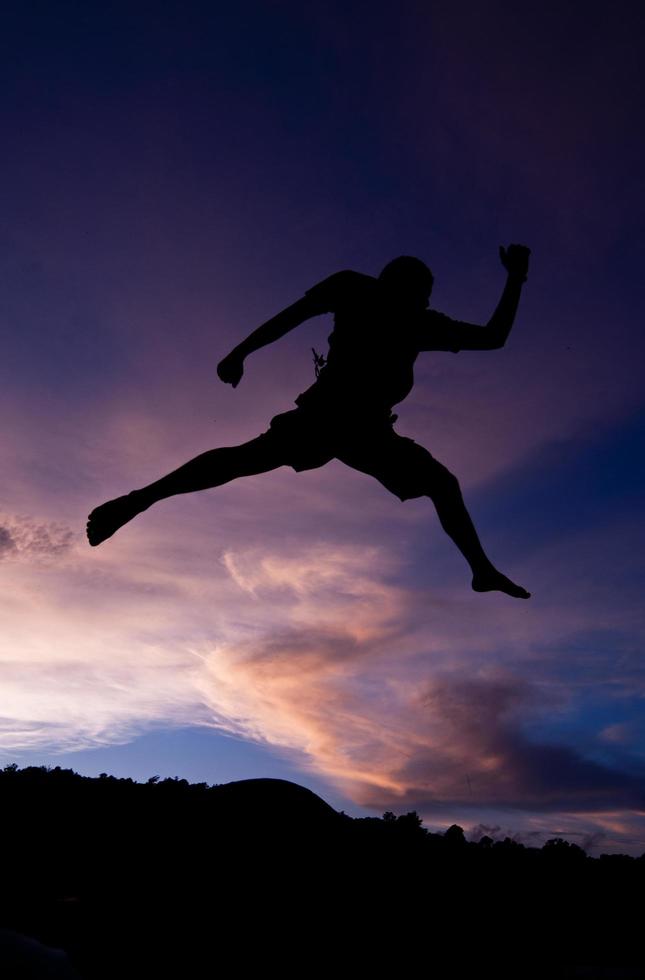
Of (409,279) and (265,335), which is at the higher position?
(409,279)

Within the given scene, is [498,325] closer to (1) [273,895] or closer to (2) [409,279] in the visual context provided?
(2) [409,279]

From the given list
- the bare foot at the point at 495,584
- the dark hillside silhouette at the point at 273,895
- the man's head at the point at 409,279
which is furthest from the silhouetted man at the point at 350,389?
the dark hillside silhouette at the point at 273,895

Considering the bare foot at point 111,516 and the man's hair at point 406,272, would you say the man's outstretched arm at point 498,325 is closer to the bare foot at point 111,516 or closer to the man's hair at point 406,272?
the man's hair at point 406,272

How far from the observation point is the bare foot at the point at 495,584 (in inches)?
165

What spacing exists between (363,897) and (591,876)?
2.65 meters

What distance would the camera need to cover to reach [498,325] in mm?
3990

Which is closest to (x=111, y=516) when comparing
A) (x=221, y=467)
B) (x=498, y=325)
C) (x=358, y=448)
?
(x=221, y=467)

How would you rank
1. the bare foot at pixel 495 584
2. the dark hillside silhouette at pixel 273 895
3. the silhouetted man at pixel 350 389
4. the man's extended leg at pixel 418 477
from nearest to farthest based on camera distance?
1. the dark hillside silhouette at pixel 273 895
2. the silhouetted man at pixel 350 389
3. the man's extended leg at pixel 418 477
4. the bare foot at pixel 495 584

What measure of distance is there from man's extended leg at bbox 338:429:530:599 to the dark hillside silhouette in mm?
1738

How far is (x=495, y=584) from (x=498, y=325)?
1.62 m

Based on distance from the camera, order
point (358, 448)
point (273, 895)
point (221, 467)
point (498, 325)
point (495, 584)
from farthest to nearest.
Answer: point (495, 584), point (498, 325), point (358, 448), point (221, 467), point (273, 895)

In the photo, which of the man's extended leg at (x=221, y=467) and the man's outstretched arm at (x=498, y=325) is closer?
the man's extended leg at (x=221, y=467)

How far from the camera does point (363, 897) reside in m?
3.03

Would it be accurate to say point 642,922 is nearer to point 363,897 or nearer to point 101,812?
point 363,897
